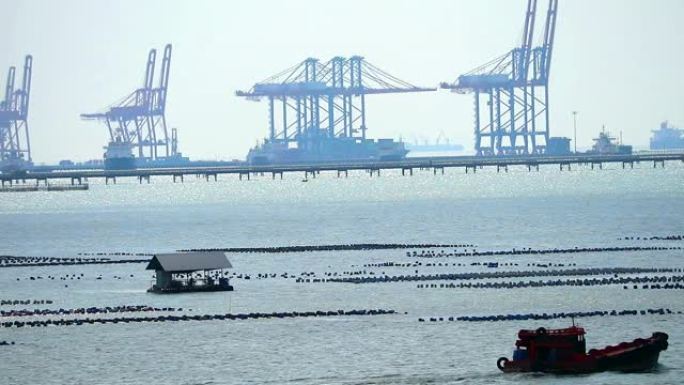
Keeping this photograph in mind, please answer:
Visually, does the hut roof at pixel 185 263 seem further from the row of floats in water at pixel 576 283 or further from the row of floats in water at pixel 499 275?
the row of floats in water at pixel 576 283

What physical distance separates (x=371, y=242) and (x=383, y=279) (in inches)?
1309

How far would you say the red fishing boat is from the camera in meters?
52.9

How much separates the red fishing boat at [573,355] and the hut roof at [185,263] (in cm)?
2475

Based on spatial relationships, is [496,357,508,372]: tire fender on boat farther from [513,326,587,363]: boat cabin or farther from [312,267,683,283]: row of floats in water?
[312,267,683,283]: row of floats in water

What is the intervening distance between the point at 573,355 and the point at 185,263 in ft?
87.9

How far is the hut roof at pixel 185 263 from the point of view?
2987 inches

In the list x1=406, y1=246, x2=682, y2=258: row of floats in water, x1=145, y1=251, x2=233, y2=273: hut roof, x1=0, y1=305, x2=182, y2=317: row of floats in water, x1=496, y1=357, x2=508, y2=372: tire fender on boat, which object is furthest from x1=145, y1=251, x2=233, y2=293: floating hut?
x1=496, y1=357, x2=508, y2=372: tire fender on boat

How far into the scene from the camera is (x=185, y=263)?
76.2 metres

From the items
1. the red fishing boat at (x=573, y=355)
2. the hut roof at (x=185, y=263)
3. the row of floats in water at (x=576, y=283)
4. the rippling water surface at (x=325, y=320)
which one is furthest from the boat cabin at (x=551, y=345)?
the hut roof at (x=185, y=263)

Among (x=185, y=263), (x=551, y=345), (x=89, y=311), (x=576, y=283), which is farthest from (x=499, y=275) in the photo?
(x=551, y=345)

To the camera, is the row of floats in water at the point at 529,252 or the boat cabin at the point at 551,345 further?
the row of floats in water at the point at 529,252

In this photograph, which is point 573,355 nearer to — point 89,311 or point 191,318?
point 191,318

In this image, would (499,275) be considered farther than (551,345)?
Yes


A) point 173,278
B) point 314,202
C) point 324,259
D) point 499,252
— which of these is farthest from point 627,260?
point 314,202
